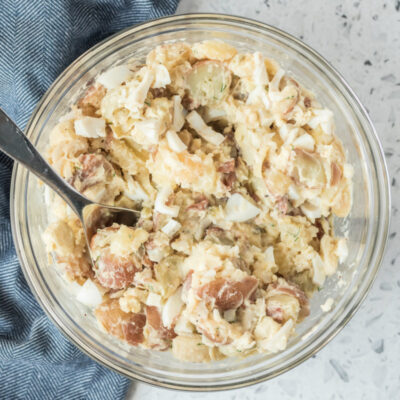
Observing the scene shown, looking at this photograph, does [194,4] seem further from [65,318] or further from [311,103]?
[65,318]

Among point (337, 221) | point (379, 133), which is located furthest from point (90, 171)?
point (379, 133)

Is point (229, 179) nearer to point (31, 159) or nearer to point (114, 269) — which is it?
point (114, 269)

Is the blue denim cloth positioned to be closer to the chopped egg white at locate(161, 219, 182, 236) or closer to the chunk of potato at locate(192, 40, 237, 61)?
the chunk of potato at locate(192, 40, 237, 61)

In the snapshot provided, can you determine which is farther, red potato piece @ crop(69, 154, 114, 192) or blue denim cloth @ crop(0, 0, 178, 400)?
blue denim cloth @ crop(0, 0, 178, 400)

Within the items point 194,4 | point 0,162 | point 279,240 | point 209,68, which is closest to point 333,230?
point 279,240

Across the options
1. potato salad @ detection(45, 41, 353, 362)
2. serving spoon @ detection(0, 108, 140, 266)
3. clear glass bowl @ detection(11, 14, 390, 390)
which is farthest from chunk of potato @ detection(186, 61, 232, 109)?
serving spoon @ detection(0, 108, 140, 266)

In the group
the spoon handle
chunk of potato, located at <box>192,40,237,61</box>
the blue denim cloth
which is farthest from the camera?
the blue denim cloth
